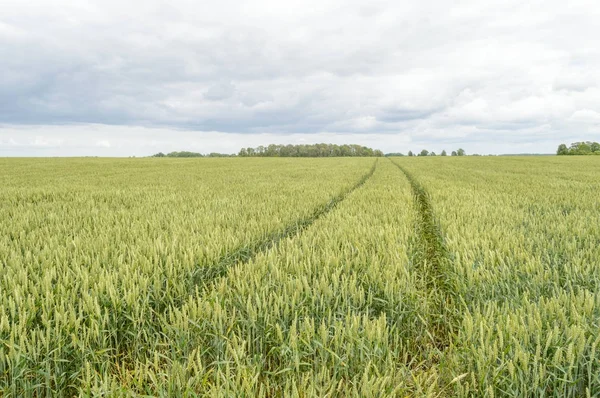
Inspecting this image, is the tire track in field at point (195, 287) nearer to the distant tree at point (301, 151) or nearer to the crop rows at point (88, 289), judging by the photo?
Result: the crop rows at point (88, 289)

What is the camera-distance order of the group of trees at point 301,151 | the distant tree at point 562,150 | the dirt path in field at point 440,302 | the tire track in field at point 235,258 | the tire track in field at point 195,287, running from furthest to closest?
the group of trees at point 301,151 → the distant tree at point 562,150 → the tire track in field at point 235,258 → the dirt path in field at point 440,302 → the tire track in field at point 195,287

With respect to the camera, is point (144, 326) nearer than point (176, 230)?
Yes

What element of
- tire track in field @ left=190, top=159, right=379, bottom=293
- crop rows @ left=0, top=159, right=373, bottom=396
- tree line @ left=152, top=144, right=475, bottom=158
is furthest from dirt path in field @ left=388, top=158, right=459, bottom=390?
tree line @ left=152, top=144, right=475, bottom=158

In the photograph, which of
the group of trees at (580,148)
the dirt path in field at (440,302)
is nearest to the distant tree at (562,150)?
the group of trees at (580,148)

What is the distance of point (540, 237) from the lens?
4.38 metres

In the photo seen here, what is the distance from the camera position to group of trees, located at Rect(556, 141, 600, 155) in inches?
4296

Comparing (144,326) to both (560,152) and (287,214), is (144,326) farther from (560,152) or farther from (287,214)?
(560,152)

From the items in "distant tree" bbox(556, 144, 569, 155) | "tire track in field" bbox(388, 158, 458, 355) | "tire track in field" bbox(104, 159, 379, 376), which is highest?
"distant tree" bbox(556, 144, 569, 155)

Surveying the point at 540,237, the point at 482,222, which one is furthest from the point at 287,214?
the point at 540,237

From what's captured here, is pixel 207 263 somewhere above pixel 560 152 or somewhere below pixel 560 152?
below

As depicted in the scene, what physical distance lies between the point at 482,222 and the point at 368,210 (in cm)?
232

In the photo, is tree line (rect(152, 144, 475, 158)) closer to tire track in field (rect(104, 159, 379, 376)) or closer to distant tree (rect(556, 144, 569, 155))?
distant tree (rect(556, 144, 569, 155))

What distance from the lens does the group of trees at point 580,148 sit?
358 ft

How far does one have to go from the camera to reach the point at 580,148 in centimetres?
11256
